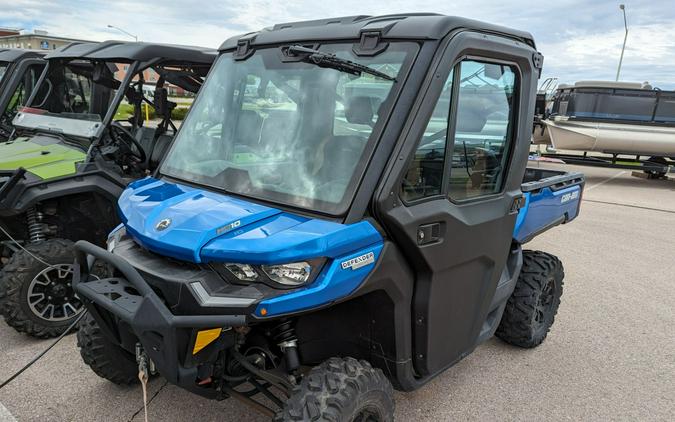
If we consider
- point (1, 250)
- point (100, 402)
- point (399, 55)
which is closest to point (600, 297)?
point (399, 55)

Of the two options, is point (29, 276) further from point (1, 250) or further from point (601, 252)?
point (601, 252)

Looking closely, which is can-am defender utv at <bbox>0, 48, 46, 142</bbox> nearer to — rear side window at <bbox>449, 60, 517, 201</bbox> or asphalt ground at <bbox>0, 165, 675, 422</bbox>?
asphalt ground at <bbox>0, 165, 675, 422</bbox>

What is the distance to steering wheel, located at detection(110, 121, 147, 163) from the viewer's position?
458 centimetres

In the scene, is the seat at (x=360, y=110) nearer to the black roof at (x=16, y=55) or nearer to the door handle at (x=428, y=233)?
the door handle at (x=428, y=233)

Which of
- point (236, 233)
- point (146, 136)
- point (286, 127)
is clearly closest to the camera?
point (236, 233)

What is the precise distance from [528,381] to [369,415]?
1678 mm

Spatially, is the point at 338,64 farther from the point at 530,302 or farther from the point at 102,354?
the point at 530,302

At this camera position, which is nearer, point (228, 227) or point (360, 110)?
point (228, 227)

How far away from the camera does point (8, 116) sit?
680cm

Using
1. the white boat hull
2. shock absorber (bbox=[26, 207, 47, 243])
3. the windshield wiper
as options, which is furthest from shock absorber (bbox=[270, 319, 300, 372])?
the white boat hull

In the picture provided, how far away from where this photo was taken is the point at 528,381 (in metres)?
3.58

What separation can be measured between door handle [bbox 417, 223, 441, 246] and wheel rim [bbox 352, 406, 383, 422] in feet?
2.64

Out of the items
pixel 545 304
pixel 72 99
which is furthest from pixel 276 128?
pixel 72 99

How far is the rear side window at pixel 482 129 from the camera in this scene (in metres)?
2.59
